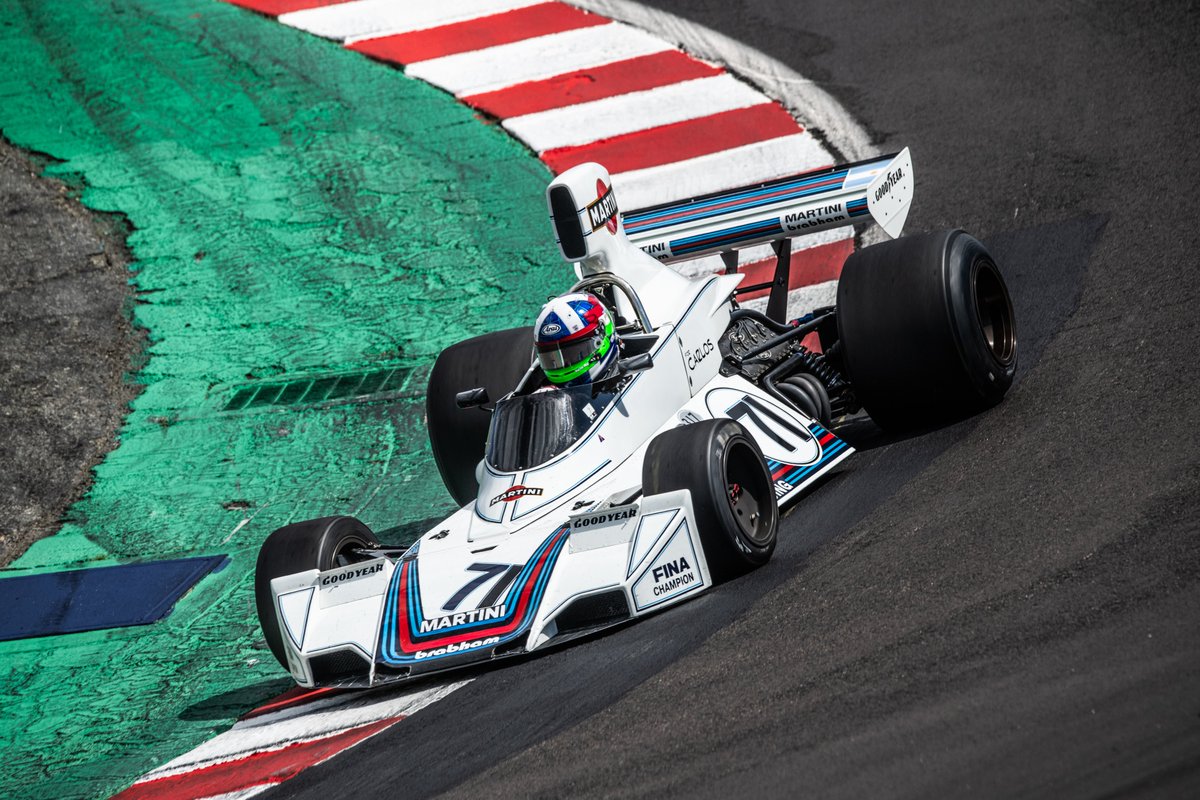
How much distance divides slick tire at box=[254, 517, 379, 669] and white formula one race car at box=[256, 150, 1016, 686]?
0.01 meters

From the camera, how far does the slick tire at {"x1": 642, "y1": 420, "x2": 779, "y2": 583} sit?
220 inches

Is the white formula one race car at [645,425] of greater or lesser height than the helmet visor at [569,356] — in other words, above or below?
below

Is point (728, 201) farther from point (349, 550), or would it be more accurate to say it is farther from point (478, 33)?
point (478, 33)

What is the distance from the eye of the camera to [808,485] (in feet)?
22.4

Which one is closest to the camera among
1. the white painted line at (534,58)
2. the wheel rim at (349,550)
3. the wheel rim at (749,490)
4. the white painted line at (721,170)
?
the wheel rim at (749,490)

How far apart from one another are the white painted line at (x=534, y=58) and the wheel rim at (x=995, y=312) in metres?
6.14

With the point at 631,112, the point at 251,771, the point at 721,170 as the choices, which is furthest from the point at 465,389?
the point at 631,112

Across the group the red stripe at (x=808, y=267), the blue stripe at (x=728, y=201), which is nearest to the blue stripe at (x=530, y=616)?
the blue stripe at (x=728, y=201)

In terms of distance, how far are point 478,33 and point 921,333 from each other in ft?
25.4

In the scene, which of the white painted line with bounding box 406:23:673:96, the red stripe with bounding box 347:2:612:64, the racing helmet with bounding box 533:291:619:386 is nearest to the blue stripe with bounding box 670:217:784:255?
the racing helmet with bounding box 533:291:619:386

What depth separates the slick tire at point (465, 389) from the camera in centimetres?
761

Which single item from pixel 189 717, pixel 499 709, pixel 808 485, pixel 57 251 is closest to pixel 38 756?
pixel 189 717

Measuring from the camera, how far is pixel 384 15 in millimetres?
13867

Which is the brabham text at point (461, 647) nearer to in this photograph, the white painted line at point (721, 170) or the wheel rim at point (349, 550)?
the wheel rim at point (349, 550)
